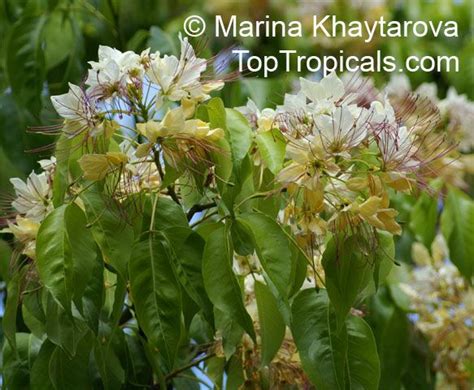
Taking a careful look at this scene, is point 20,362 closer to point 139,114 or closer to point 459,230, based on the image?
point 139,114

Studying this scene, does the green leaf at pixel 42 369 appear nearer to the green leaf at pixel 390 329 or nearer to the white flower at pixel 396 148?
the white flower at pixel 396 148

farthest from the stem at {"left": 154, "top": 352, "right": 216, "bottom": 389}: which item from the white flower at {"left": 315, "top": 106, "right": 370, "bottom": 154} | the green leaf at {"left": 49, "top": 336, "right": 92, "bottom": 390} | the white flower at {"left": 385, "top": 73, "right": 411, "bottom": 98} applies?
the white flower at {"left": 385, "top": 73, "right": 411, "bottom": 98}

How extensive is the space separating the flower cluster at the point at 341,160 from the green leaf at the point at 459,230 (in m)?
0.64

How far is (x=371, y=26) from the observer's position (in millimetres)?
2859

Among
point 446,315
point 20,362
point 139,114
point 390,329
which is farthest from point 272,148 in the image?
point 446,315

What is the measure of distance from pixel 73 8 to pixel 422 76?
44.4 inches

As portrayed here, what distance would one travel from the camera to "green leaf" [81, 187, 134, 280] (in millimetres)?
1111

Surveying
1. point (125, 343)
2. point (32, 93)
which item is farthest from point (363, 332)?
point (32, 93)

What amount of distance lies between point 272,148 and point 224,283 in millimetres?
155

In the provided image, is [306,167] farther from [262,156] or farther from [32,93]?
[32,93]

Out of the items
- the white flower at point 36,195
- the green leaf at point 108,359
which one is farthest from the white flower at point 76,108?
the green leaf at point 108,359

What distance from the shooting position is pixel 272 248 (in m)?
1.09

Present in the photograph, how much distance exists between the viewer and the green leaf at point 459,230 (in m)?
1.79

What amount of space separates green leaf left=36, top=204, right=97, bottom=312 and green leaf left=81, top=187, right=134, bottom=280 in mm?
10
